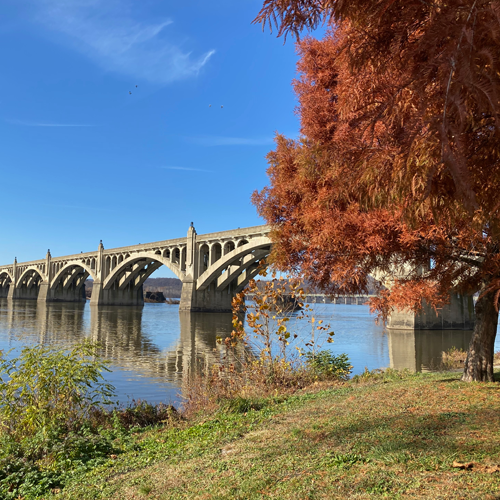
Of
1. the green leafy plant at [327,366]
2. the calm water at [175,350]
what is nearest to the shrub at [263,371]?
the green leafy plant at [327,366]

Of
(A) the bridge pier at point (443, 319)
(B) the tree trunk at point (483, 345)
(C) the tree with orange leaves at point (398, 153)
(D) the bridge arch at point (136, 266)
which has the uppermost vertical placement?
(D) the bridge arch at point (136, 266)

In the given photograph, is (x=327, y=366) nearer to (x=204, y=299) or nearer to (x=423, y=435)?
(x=423, y=435)

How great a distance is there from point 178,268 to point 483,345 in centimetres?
4776

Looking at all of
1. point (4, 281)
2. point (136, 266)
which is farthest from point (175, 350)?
point (4, 281)

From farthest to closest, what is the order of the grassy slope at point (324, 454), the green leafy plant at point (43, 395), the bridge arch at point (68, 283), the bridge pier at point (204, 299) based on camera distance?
the bridge arch at point (68, 283) → the bridge pier at point (204, 299) → the green leafy plant at point (43, 395) → the grassy slope at point (324, 454)

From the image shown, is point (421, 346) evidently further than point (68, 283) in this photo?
No

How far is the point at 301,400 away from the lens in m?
7.68

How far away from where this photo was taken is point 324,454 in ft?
14.9

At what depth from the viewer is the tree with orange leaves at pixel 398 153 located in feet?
9.43

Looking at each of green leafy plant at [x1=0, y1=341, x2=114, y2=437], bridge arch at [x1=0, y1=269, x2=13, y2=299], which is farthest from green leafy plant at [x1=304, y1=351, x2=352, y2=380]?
bridge arch at [x1=0, y1=269, x2=13, y2=299]

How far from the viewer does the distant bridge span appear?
152 ft

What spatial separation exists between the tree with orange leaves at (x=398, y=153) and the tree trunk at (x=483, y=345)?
0.06 ft

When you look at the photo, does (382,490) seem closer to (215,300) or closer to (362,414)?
(362,414)

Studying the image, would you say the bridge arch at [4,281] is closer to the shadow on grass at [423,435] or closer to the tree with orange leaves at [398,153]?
the tree with orange leaves at [398,153]
